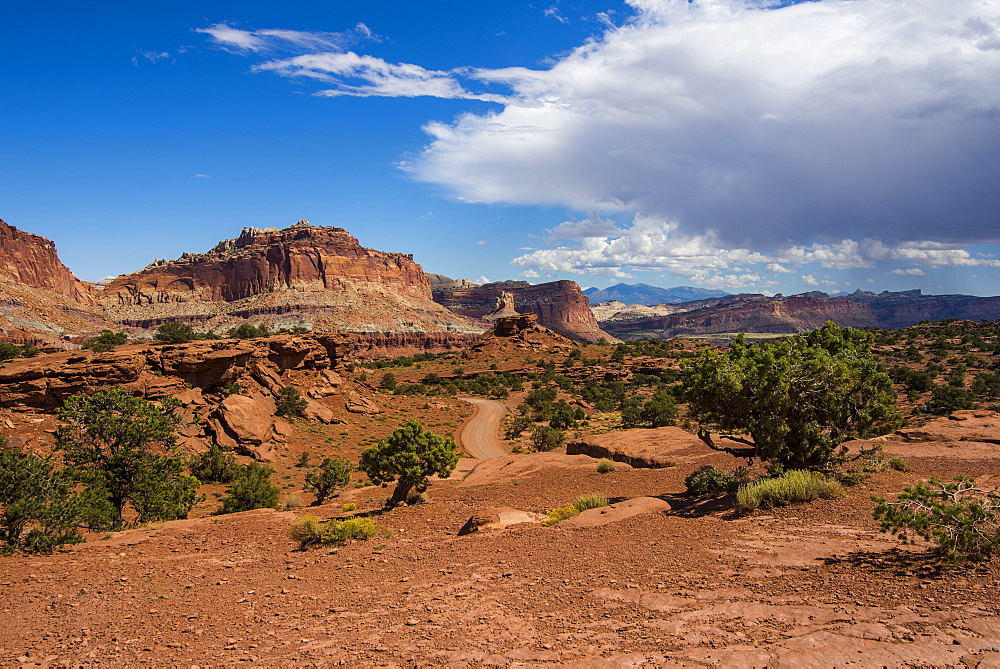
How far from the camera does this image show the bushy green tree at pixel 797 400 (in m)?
14.6

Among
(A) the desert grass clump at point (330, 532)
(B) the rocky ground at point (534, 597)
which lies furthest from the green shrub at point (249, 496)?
(A) the desert grass clump at point (330, 532)

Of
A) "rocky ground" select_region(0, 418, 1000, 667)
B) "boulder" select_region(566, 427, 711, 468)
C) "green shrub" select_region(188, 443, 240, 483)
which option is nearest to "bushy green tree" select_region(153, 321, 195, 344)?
"green shrub" select_region(188, 443, 240, 483)

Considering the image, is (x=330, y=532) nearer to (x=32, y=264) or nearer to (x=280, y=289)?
(x=32, y=264)

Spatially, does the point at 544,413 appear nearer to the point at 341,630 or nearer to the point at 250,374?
the point at 250,374

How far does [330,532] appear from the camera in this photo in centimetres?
1424

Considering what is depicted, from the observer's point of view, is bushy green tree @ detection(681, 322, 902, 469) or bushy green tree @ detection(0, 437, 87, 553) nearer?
bushy green tree @ detection(0, 437, 87, 553)

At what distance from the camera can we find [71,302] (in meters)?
120

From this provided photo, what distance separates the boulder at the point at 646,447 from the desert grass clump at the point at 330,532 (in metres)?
13.3

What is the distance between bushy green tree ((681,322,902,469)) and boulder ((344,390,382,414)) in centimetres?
3833

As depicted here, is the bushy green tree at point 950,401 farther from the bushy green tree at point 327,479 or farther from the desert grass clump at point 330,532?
the desert grass clump at point 330,532

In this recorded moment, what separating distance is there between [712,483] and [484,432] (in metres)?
33.6

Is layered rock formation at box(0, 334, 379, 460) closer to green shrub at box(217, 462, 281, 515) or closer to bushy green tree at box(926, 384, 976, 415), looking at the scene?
green shrub at box(217, 462, 281, 515)

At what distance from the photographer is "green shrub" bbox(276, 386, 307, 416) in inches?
1619

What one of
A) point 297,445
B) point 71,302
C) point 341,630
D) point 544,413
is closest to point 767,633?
point 341,630
